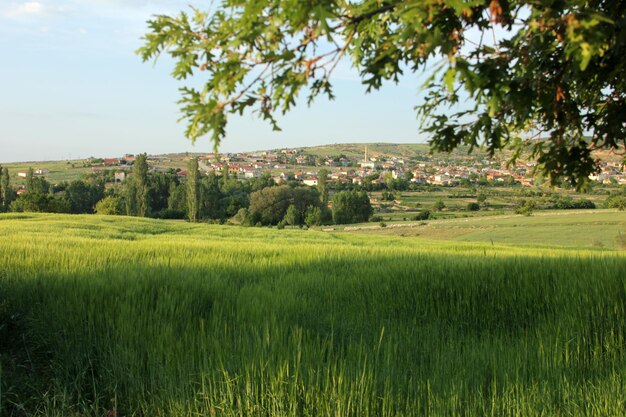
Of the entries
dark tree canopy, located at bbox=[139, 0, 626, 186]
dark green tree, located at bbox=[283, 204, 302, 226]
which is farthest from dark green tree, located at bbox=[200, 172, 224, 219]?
dark tree canopy, located at bbox=[139, 0, 626, 186]

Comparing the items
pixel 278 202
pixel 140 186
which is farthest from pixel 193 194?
pixel 278 202

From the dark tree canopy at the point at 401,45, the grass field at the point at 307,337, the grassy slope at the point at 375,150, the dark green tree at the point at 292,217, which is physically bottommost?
the dark green tree at the point at 292,217

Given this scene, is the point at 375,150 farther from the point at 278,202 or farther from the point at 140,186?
the point at 140,186

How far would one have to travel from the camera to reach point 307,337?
178 inches

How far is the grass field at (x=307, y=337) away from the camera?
353cm

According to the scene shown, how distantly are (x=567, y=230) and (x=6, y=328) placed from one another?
Answer: 55.1 m

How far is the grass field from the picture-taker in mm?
3525

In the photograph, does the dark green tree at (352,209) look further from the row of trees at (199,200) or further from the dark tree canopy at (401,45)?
the dark tree canopy at (401,45)

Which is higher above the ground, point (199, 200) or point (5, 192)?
point (5, 192)

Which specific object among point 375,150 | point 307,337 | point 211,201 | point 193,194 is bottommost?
point 211,201

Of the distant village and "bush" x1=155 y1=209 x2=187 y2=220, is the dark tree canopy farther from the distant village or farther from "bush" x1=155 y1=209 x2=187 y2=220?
the distant village

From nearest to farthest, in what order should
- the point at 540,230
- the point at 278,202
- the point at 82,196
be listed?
the point at 540,230, the point at 82,196, the point at 278,202

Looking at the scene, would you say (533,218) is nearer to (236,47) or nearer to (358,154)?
(236,47)

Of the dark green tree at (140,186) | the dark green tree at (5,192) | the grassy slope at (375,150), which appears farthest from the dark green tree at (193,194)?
the grassy slope at (375,150)
